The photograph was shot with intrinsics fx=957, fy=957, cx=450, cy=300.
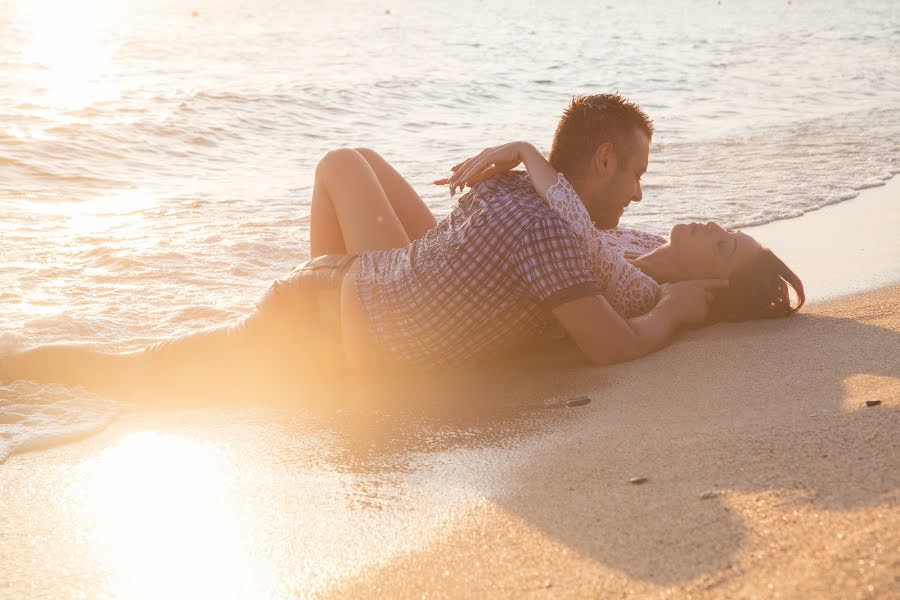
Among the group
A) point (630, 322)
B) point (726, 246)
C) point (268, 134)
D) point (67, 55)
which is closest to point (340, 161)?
point (630, 322)

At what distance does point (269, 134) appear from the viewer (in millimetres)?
12375

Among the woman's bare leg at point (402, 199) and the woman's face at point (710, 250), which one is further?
the woman's bare leg at point (402, 199)

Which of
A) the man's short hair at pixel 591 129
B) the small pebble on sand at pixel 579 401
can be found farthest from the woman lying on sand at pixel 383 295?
the small pebble on sand at pixel 579 401

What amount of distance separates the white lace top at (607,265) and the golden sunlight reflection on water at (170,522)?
149 cm

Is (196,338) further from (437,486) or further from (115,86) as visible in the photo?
(115,86)

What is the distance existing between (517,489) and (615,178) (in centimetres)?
152

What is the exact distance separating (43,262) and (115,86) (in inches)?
388

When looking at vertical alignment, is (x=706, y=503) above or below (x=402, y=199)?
below

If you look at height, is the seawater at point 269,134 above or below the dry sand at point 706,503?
below

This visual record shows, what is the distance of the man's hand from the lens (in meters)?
4.06

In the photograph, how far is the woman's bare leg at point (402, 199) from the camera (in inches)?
179

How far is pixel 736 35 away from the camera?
96.7ft

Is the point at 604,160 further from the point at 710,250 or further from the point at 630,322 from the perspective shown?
the point at 710,250

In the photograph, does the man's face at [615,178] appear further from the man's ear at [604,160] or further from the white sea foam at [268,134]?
the white sea foam at [268,134]
